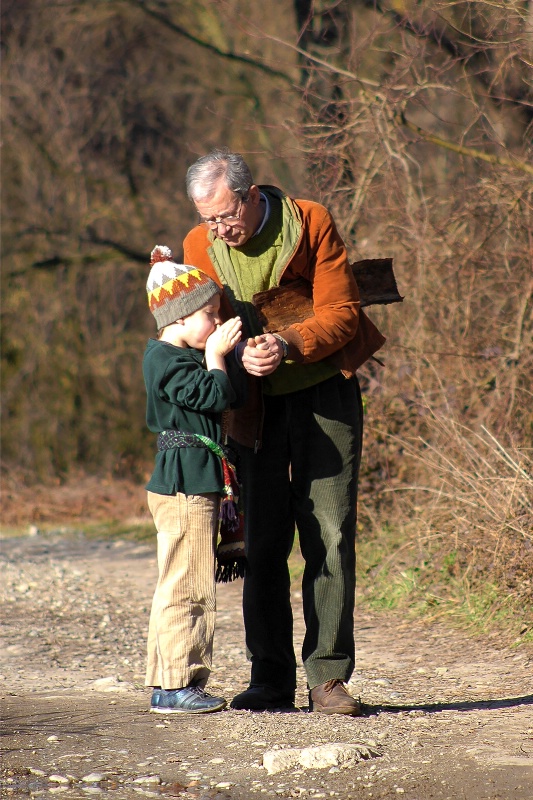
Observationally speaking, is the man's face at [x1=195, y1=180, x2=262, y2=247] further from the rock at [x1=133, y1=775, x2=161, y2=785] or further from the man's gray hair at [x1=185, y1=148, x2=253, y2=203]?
the rock at [x1=133, y1=775, x2=161, y2=785]

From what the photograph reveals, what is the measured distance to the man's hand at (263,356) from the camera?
3.84 metres

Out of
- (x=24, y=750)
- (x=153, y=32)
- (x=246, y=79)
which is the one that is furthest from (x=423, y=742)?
(x=153, y=32)

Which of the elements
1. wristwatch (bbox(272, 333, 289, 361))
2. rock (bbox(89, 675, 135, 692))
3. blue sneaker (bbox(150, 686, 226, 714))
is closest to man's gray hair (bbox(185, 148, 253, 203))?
wristwatch (bbox(272, 333, 289, 361))

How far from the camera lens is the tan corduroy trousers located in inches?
158

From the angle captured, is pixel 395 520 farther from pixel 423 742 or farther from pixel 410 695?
pixel 423 742

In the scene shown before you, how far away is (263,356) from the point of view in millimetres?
3838

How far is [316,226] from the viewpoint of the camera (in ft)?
13.4

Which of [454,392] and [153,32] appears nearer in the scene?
[454,392]

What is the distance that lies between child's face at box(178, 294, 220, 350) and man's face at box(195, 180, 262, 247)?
22cm

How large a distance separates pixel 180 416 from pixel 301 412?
0.46 meters

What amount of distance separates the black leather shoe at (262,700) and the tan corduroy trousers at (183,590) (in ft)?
1.11

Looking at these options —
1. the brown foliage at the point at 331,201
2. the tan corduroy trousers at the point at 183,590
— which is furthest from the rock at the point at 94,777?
the brown foliage at the point at 331,201

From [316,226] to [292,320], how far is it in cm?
35

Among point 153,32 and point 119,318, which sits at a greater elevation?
point 153,32
